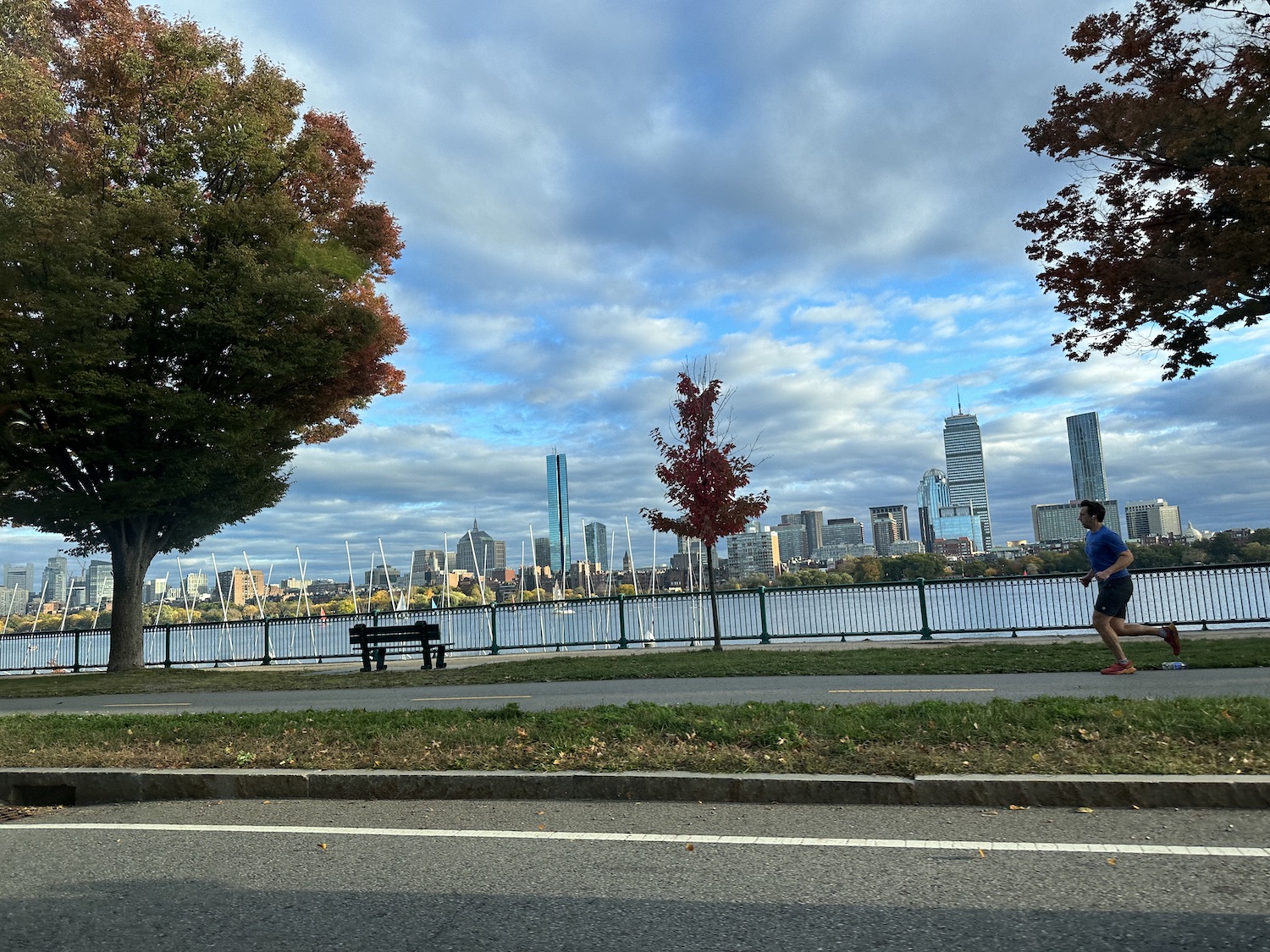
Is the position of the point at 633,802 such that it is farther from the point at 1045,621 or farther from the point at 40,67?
the point at 40,67

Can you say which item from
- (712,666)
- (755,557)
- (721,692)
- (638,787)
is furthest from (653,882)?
(755,557)

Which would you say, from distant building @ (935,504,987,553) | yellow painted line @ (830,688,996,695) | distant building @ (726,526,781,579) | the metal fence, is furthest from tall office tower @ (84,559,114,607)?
distant building @ (935,504,987,553)

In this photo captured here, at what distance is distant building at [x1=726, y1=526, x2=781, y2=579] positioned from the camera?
96.1ft

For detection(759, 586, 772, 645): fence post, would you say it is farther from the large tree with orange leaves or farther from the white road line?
the white road line

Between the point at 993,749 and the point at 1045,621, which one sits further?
the point at 1045,621

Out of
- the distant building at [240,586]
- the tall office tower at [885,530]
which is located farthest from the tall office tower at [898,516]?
the distant building at [240,586]

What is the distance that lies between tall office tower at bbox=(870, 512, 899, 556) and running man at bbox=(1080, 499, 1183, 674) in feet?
134

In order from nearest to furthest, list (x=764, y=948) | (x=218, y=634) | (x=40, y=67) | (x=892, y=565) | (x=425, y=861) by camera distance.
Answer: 1. (x=764, y=948)
2. (x=425, y=861)
3. (x=40, y=67)
4. (x=218, y=634)
5. (x=892, y=565)

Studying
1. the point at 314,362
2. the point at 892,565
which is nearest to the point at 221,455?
the point at 314,362

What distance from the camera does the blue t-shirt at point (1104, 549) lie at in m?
11.0

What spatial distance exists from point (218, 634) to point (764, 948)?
25.6m

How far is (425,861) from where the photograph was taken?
16.1ft

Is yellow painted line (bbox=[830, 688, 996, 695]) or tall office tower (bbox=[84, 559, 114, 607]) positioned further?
tall office tower (bbox=[84, 559, 114, 607])

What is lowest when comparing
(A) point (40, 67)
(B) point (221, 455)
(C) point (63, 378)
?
(B) point (221, 455)
